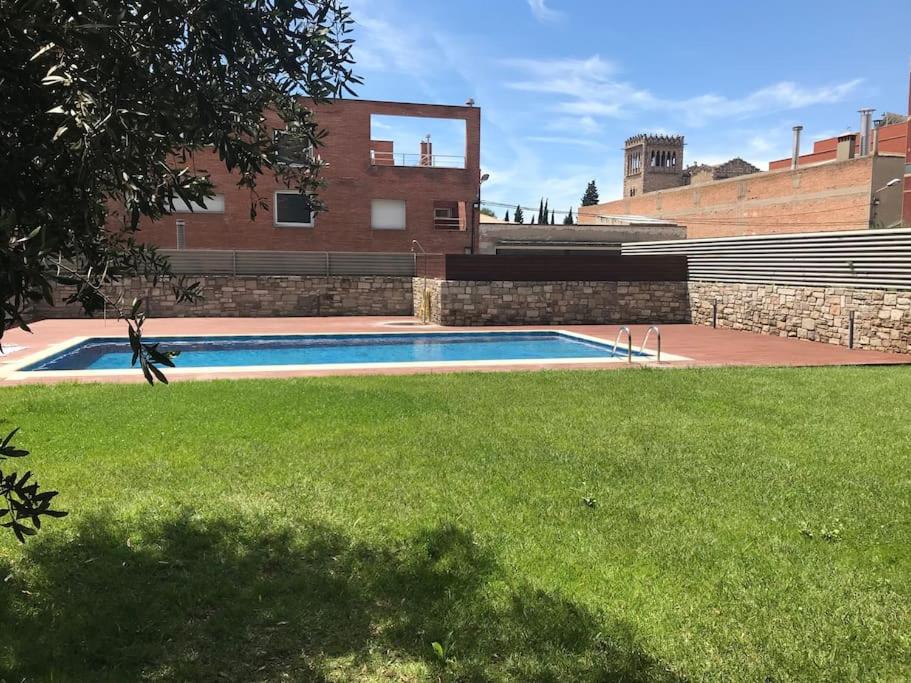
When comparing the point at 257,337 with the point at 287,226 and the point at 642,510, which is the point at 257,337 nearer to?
the point at 287,226

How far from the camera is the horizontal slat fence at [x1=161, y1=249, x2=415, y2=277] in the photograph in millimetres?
24203

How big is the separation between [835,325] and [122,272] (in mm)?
16905

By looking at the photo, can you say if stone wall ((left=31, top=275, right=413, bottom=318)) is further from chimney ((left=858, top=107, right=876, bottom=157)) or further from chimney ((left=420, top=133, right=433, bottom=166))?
chimney ((left=858, top=107, right=876, bottom=157))

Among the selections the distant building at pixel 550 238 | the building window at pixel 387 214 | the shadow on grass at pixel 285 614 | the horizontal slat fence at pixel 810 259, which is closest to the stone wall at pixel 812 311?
the horizontal slat fence at pixel 810 259

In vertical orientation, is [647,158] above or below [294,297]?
above

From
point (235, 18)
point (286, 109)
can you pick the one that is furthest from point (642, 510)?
point (235, 18)

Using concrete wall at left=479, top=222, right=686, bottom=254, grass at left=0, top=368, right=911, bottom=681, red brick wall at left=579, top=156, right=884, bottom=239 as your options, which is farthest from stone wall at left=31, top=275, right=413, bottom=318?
red brick wall at left=579, top=156, right=884, bottom=239

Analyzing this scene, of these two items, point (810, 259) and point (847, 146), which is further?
point (847, 146)

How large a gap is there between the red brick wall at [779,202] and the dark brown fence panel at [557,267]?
23031 millimetres

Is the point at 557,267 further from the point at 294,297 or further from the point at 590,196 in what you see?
the point at 590,196

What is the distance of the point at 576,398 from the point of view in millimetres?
8773

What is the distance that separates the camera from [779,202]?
148 ft

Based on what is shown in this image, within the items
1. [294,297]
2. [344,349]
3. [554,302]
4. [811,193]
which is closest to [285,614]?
[344,349]

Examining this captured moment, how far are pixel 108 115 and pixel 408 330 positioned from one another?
1803cm
